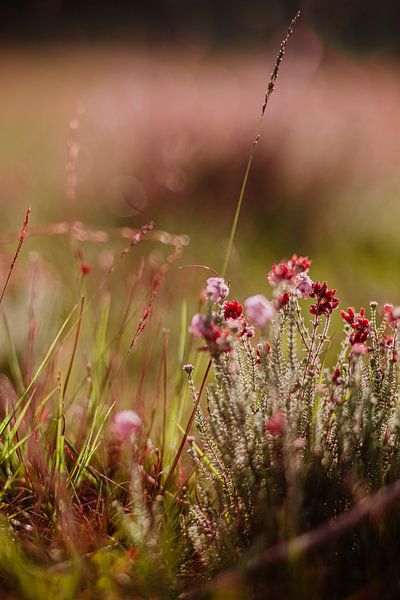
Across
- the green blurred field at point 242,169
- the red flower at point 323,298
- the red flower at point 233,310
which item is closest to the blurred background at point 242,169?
the green blurred field at point 242,169

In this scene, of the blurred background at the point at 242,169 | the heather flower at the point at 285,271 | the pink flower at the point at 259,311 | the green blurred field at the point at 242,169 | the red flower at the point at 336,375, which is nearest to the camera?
the pink flower at the point at 259,311

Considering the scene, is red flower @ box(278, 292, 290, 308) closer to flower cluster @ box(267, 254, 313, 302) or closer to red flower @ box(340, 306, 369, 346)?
flower cluster @ box(267, 254, 313, 302)

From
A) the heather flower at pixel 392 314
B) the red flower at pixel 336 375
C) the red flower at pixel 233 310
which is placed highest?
the red flower at pixel 233 310

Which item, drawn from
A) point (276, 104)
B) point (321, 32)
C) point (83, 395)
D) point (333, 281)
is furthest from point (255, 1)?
point (83, 395)

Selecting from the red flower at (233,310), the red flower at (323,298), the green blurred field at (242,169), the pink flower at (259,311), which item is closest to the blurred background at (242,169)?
the green blurred field at (242,169)

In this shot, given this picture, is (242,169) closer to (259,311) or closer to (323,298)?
(323,298)

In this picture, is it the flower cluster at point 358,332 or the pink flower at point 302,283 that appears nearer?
the flower cluster at point 358,332

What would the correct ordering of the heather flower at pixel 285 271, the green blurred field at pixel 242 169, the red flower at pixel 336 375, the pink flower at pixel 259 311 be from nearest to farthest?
1. the pink flower at pixel 259 311
2. the heather flower at pixel 285 271
3. the red flower at pixel 336 375
4. the green blurred field at pixel 242 169

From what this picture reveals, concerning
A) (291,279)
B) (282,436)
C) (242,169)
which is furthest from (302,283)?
(242,169)

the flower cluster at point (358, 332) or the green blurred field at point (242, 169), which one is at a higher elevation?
the green blurred field at point (242, 169)

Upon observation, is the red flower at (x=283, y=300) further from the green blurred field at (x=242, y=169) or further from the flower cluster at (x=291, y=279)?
the green blurred field at (x=242, y=169)

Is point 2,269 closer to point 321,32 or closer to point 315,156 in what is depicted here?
point 315,156
